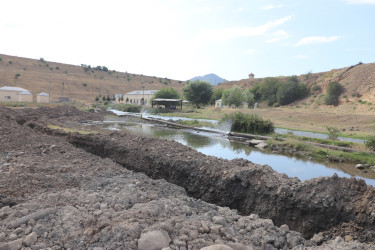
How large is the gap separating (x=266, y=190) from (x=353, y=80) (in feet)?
188

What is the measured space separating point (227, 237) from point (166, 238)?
3.37 ft

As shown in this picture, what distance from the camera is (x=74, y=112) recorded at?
38250 millimetres

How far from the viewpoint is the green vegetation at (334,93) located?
51625 millimetres

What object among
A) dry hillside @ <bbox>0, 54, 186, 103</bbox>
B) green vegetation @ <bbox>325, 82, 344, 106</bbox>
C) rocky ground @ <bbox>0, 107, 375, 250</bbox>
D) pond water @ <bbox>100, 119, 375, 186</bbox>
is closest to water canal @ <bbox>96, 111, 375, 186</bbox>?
pond water @ <bbox>100, 119, 375, 186</bbox>

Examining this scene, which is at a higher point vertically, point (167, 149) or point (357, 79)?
point (357, 79)

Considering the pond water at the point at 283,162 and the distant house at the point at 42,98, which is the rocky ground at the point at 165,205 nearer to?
the pond water at the point at 283,162

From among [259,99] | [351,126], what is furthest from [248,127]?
[259,99]

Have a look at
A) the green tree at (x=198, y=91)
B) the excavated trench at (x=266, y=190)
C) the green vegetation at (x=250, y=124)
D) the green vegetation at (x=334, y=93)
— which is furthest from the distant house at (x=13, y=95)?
the green vegetation at (x=334, y=93)

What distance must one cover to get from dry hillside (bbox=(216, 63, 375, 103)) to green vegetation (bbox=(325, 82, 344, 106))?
3.26ft

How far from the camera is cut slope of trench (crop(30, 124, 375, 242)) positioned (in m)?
6.55

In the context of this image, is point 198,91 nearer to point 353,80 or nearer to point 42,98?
point 353,80

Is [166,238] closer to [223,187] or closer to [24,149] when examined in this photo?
[223,187]

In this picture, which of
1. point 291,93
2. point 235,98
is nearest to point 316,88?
point 291,93

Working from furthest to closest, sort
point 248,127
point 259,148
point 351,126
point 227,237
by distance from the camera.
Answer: point 351,126 < point 248,127 < point 259,148 < point 227,237
